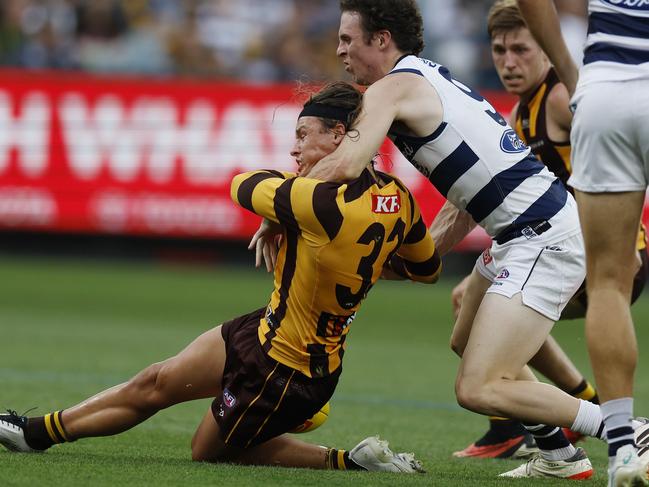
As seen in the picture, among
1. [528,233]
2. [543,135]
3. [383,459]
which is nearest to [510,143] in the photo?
[528,233]

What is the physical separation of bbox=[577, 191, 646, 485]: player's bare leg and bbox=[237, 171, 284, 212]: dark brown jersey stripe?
4.24 ft

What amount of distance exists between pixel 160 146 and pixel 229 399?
447 inches

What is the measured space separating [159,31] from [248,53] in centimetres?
144

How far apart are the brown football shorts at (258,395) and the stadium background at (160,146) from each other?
6.77 meters

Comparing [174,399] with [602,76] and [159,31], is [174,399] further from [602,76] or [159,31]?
[159,31]

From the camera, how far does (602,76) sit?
14.2 feet

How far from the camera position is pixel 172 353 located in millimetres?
9711

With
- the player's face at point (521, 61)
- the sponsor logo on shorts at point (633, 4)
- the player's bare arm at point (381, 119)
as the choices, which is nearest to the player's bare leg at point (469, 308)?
the player's bare arm at point (381, 119)

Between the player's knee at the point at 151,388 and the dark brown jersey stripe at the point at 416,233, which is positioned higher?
the dark brown jersey stripe at the point at 416,233

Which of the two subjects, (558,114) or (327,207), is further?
(558,114)

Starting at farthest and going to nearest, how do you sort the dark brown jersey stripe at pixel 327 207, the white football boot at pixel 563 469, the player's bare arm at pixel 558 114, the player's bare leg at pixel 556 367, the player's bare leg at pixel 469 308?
the player's bare arm at pixel 558 114
the player's bare leg at pixel 556 367
the player's bare leg at pixel 469 308
the white football boot at pixel 563 469
the dark brown jersey stripe at pixel 327 207

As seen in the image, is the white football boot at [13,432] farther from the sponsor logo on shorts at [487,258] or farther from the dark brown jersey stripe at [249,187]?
the sponsor logo on shorts at [487,258]

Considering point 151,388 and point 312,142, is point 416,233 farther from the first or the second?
point 151,388

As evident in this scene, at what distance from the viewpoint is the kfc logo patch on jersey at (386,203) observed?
491 centimetres
